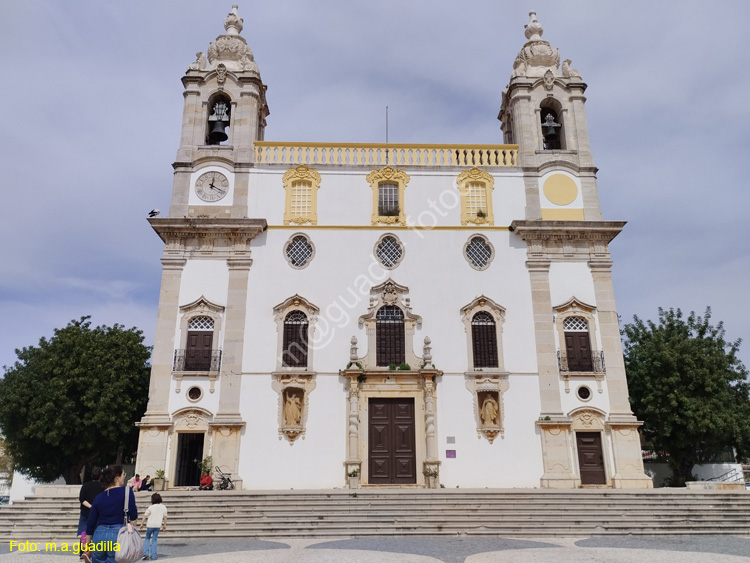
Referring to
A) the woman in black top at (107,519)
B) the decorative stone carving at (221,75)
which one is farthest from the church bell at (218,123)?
the woman in black top at (107,519)

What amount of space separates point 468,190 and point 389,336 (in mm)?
6014

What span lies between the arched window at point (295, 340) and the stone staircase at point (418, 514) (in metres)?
5.07

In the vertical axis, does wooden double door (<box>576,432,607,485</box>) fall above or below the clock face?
below

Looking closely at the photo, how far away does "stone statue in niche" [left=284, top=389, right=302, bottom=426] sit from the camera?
1900 centimetres

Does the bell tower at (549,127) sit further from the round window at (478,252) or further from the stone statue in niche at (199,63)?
the stone statue in niche at (199,63)

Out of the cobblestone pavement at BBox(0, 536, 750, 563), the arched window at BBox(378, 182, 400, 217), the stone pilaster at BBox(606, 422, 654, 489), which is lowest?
the cobblestone pavement at BBox(0, 536, 750, 563)

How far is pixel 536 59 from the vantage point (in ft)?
78.7

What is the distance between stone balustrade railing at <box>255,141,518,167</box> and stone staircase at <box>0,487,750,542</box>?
11.7m

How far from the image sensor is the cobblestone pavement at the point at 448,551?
9.95m

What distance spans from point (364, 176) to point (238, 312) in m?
6.51

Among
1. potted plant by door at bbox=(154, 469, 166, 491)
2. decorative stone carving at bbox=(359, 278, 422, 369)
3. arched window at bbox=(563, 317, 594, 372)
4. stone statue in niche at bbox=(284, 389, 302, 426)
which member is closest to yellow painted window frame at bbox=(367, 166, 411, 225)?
decorative stone carving at bbox=(359, 278, 422, 369)

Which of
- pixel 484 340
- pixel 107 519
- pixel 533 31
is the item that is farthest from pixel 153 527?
pixel 533 31

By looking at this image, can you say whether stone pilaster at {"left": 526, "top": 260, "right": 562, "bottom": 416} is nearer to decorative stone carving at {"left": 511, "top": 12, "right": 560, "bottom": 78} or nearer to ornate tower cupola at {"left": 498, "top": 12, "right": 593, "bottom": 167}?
ornate tower cupola at {"left": 498, "top": 12, "right": 593, "bottom": 167}

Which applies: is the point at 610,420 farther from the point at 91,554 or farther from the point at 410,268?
the point at 91,554
